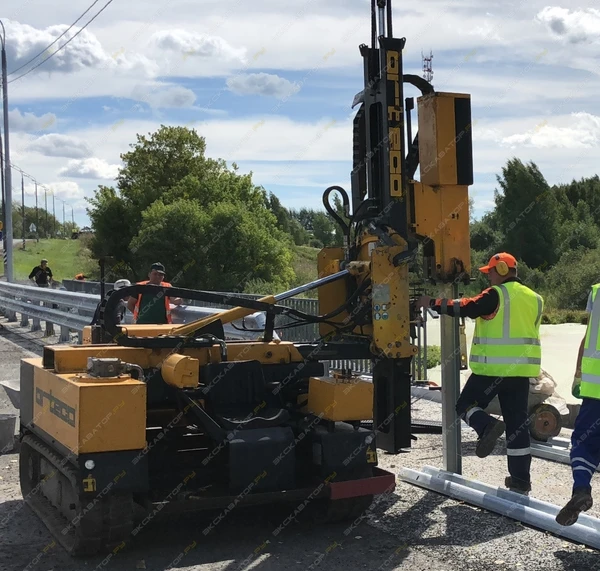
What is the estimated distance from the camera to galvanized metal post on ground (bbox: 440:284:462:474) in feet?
23.1

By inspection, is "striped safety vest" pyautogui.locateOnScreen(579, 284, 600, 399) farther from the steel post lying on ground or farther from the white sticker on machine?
the white sticker on machine

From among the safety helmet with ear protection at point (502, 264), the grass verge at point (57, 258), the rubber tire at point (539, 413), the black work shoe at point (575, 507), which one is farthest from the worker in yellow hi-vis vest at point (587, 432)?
the grass verge at point (57, 258)

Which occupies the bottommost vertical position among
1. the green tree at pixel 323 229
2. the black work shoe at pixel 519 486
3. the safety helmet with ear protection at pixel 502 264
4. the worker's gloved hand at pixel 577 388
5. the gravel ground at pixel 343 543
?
the gravel ground at pixel 343 543

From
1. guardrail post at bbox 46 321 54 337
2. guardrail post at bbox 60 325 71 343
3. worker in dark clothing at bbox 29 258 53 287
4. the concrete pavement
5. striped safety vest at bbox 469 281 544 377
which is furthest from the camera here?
worker in dark clothing at bbox 29 258 53 287

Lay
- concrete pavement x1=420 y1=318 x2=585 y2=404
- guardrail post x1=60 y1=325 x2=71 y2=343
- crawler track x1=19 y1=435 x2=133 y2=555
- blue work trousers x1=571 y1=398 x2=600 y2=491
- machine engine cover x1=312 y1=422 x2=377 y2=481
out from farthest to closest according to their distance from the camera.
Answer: guardrail post x1=60 y1=325 x2=71 y2=343 → concrete pavement x1=420 y1=318 x2=585 y2=404 → machine engine cover x1=312 y1=422 x2=377 y2=481 → blue work trousers x1=571 y1=398 x2=600 y2=491 → crawler track x1=19 y1=435 x2=133 y2=555

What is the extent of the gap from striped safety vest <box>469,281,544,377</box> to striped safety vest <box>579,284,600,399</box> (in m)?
0.89

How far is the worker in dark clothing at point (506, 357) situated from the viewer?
6559 mm

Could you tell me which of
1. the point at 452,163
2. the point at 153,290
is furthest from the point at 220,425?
the point at 452,163

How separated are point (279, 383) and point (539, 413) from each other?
2.96m

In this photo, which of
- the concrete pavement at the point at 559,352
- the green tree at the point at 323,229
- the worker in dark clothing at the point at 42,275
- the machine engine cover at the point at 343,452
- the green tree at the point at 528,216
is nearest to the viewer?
the machine engine cover at the point at 343,452

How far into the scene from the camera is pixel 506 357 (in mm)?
6625

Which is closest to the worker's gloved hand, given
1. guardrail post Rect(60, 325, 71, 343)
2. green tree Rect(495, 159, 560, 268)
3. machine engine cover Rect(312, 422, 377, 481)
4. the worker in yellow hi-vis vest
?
the worker in yellow hi-vis vest

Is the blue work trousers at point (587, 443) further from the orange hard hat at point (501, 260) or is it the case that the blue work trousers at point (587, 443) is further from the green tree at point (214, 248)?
the green tree at point (214, 248)

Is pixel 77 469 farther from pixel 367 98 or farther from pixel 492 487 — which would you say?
pixel 367 98
